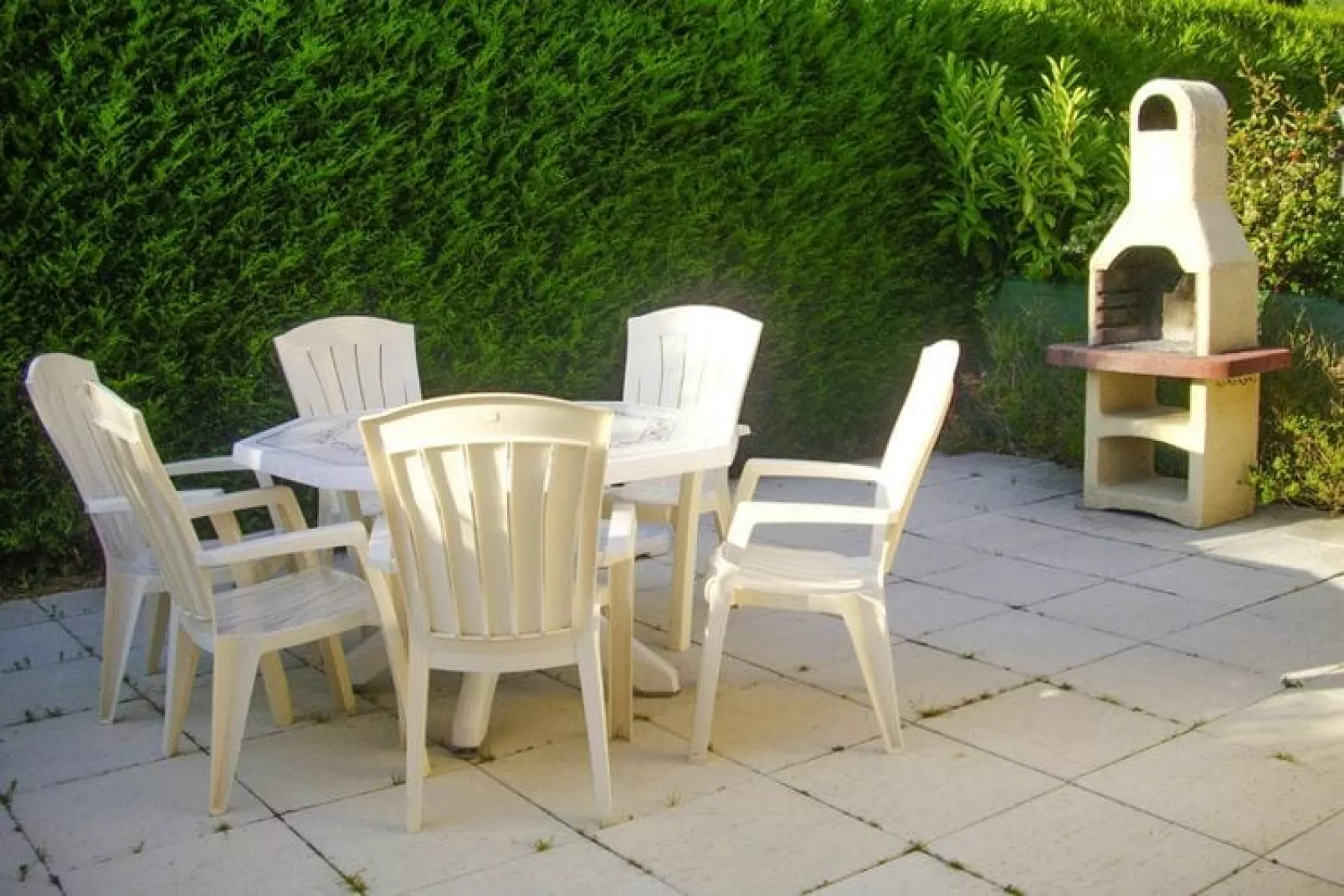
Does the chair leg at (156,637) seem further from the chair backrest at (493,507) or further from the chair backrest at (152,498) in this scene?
the chair backrest at (493,507)

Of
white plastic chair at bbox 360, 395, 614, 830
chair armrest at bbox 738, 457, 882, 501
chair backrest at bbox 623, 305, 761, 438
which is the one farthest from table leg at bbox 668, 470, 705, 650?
white plastic chair at bbox 360, 395, 614, 830

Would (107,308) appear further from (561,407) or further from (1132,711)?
(1132,711)

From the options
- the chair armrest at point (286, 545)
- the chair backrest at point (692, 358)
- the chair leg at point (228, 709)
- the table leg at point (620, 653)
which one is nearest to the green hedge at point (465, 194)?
the chair backrest at point (692, 358)

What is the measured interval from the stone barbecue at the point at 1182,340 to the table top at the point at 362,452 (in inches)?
109

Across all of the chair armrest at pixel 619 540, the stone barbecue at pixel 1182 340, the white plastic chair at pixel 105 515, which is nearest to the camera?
the chair armrest at pixel 619 540

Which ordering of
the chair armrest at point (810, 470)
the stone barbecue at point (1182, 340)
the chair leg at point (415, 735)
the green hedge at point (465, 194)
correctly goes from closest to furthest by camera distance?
the chair leg at point (415, 735) < the chair armrest at point (810, 470) < the green hedge at point (465, 194) < the stone barbecue at point (1182, 340)

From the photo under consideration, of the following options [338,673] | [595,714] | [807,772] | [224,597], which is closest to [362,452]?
[224,597]

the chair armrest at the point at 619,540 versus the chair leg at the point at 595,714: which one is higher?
the chair armrest at the point at 619,540

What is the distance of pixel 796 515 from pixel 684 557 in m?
0.90

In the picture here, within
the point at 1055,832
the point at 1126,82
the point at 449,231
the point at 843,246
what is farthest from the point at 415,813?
the point at 1126,82

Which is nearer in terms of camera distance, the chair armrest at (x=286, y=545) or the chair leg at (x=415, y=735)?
the chair leg at (x=415, y=735)

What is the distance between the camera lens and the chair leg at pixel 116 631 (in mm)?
4211

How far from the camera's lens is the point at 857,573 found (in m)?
4.00

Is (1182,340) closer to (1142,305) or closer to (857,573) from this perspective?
(1142,305)
